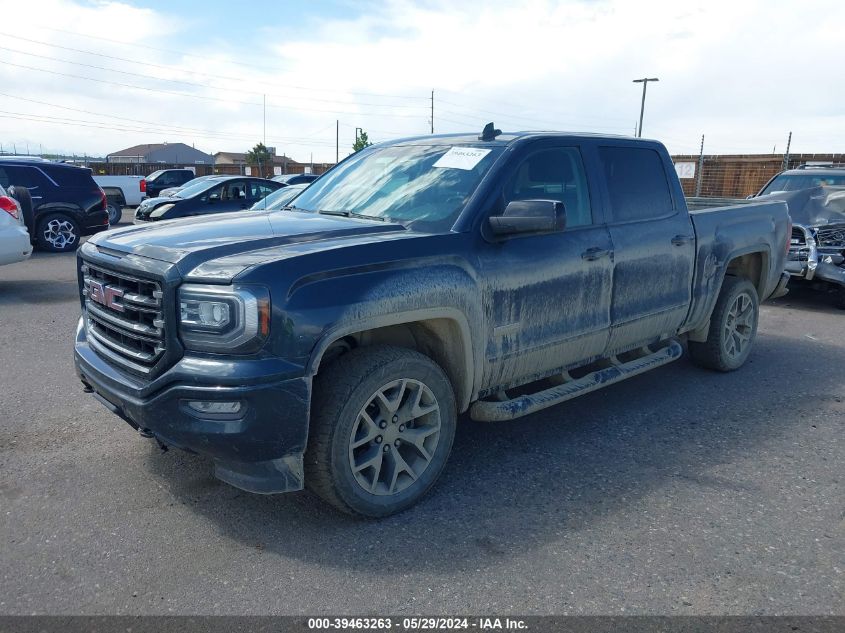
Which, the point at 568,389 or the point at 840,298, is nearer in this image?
the point at 568,389

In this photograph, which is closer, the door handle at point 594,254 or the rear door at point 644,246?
the door handle at point 594,254

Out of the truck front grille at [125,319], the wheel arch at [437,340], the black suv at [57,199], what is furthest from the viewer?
the black suv at [57,199]

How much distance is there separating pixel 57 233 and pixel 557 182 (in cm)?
Result: 1273

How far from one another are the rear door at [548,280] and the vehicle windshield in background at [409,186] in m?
0.26

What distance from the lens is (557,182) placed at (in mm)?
4328

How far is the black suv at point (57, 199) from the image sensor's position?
13820 millimetres

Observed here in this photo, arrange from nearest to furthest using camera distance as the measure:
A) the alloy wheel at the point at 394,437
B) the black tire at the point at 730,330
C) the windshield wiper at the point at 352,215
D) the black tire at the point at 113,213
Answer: the alloy wheel at the point at 394,437, the windshield wiper at the point at 352,215, the black tire at the point at 730,330, the black tire at the point at 113,213

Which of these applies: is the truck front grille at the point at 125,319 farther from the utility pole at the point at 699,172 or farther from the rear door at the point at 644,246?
the utility pole at the point at 699,172

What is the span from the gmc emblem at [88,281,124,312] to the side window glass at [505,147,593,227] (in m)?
2.12

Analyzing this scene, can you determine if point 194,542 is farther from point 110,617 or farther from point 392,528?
point 392,528

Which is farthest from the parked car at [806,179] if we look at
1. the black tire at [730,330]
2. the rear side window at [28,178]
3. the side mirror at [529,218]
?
the rear side window at [28,178]

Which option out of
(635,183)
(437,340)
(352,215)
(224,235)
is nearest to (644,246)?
(635,183)

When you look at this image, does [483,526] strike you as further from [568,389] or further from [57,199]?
[57,199]

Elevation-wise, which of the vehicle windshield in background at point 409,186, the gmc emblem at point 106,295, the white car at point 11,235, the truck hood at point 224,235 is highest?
the vehicle windshield in background at point 409,186
